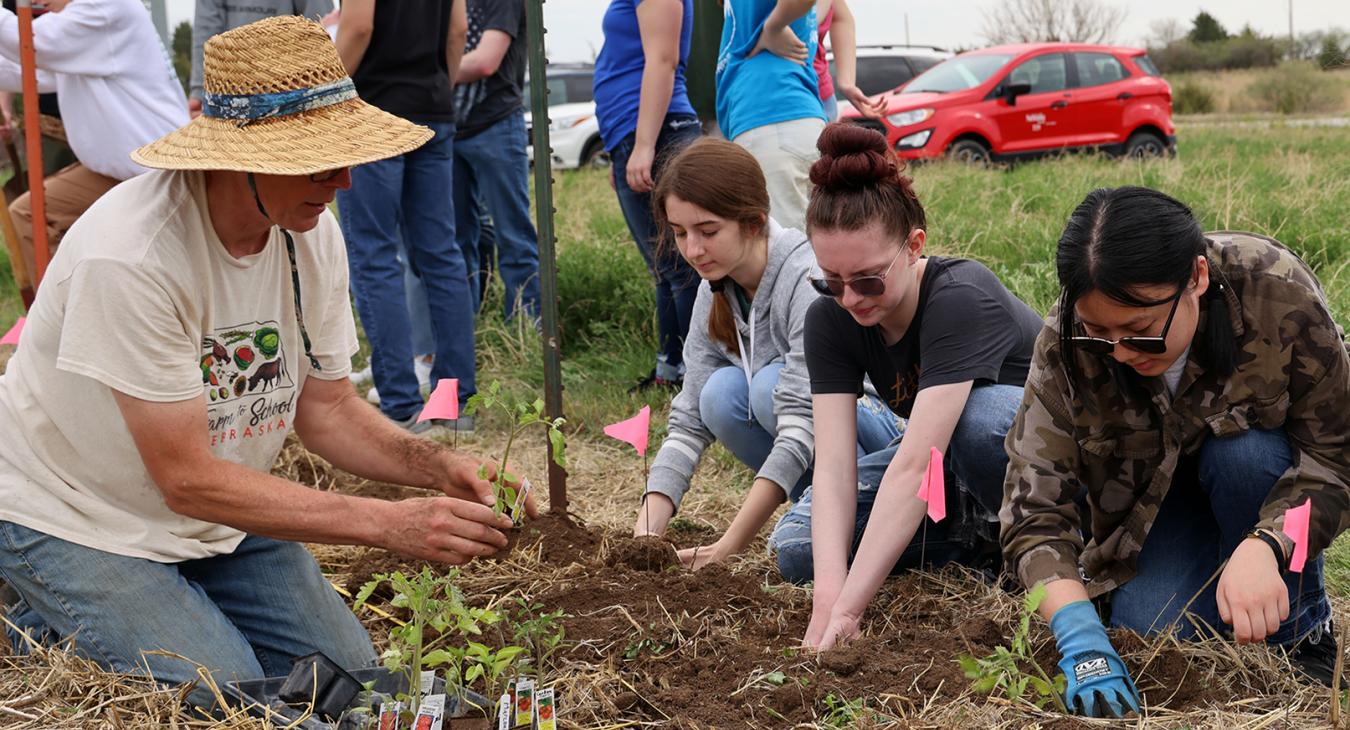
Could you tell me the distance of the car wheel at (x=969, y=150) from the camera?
11.5 m

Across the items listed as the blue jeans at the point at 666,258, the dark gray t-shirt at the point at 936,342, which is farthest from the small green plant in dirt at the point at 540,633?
the blue jeans at the point at 666,258

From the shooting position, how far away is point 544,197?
2939mm

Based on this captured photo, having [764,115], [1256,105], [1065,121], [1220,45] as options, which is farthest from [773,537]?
[1220,45]

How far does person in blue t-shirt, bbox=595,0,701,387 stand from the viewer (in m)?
3.93

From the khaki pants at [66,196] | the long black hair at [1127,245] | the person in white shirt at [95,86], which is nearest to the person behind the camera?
the long black hair at [1127,245]

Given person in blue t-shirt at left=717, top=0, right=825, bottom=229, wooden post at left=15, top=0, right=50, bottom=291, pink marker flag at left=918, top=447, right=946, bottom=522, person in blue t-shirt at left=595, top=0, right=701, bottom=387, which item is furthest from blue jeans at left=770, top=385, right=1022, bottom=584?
wooden post at left=15, top=0, right=50, bottom=291

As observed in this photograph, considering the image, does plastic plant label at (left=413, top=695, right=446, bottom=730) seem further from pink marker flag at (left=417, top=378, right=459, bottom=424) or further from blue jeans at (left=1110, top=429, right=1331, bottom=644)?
blue jeans at (left=1110, top=429, right=1331, bottom=644)

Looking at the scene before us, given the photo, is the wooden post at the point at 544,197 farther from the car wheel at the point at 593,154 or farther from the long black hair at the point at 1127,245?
the car wheel at the point at 593,154

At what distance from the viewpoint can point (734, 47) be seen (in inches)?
158

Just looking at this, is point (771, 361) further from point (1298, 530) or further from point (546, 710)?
point (1298, 530)

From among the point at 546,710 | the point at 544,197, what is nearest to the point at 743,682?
the point at 546,710

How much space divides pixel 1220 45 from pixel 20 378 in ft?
122

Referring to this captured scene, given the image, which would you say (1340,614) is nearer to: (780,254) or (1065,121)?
(780,254)

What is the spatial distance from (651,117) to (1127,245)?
2.32 m
